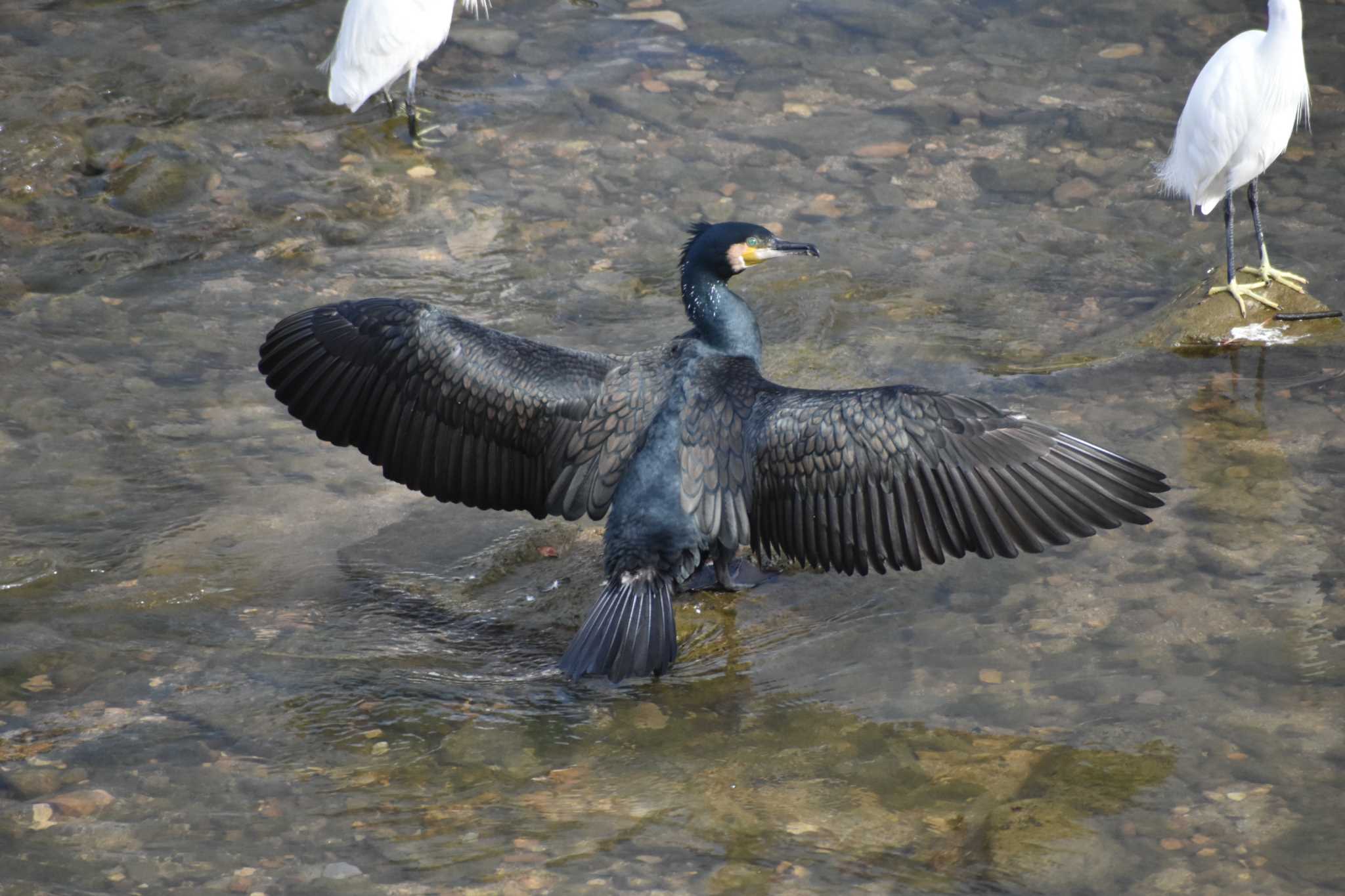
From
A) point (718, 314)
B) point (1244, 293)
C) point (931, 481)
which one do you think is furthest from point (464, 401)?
point (1244, 293)

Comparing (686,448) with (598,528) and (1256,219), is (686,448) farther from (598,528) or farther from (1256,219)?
(1256,219)

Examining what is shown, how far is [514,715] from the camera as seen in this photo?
446 centimetres

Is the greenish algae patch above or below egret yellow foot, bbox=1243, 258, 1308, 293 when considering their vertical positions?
below

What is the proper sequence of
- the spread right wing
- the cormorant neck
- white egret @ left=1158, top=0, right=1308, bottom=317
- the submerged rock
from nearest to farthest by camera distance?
the spread right wing
the cormorant neck
white egret @ left=1158, top=0, right=1308, bottom=317
the submerged rock

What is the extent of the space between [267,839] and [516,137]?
586 centimetres

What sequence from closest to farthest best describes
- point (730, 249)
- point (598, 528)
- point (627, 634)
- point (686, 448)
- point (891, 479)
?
point (627, 634) < point (891, 479) < point (686, 448) < point (730, 249) < point (598, 528)

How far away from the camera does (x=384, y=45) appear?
337 inches

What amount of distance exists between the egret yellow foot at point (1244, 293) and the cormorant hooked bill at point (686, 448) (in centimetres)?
242

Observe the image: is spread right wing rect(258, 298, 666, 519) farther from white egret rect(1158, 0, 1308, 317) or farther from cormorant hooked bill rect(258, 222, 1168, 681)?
white egret rect(1158, 0, 1308, 317)

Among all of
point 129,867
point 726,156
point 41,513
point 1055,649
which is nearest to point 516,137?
point 726,156

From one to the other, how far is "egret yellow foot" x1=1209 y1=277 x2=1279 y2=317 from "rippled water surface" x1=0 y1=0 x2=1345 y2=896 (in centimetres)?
23

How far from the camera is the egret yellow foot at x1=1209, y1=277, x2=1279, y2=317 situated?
6.61 metres

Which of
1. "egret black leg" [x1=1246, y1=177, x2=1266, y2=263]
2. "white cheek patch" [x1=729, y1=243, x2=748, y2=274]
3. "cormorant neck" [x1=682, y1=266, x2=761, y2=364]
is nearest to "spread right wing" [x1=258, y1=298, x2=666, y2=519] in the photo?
"cormorant neck" [x1=682, y1=266, x2=761, y2=364]

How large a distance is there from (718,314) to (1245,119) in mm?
2893
